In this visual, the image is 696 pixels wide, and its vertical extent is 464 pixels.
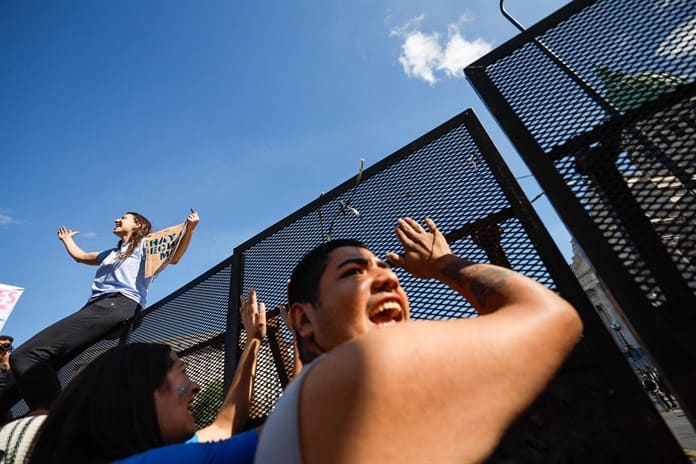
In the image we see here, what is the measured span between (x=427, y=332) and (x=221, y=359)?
2.55m

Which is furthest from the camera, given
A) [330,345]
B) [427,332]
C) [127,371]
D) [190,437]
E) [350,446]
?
[190,437]

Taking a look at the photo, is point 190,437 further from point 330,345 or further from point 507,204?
point 507,204

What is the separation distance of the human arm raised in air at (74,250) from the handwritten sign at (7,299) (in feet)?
7.38

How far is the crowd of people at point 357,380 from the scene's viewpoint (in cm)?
64

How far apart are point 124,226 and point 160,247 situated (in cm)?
63

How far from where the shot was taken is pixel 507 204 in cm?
175

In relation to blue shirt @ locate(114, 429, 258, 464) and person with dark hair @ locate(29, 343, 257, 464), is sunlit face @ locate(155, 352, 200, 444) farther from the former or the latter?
blue shirt @ locate(114, 429, 258, 464)

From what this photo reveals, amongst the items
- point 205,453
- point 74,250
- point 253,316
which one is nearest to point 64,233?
point 74,250

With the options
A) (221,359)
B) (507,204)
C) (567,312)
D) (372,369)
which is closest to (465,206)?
(507,204)

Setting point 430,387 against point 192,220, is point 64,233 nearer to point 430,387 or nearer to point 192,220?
point 192,220

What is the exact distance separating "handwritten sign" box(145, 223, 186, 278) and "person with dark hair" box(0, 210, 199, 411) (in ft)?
0.29

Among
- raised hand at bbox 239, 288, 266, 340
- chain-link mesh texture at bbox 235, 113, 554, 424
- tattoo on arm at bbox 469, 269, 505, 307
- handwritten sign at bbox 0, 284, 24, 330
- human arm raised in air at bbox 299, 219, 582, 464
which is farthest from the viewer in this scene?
handwritten sign at bbox 0, 284, 24, 330

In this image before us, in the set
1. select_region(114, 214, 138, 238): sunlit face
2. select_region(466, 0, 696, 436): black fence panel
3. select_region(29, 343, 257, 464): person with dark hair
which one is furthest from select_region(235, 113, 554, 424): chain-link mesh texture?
select_region(114, 214, 138, 238): sunlit face

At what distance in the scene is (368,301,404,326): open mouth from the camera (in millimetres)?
1229
